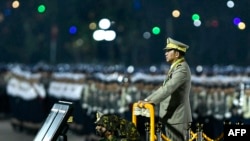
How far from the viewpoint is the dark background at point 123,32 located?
40656mm

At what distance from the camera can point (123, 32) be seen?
161ft

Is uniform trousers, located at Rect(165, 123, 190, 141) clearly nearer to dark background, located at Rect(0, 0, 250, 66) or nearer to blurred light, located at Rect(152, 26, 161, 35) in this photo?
dark background, located at Rect(0, 0, 250, 66)

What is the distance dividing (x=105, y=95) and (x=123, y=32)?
61.3 feet

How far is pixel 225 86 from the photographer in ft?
97.7

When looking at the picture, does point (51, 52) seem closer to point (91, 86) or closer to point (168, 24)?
point (168, 24)

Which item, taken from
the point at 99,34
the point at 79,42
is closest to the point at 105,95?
the point at 99,34

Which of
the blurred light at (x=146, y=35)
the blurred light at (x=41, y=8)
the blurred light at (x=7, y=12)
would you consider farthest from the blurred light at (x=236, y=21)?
the blurred light at (x=7, y=12)

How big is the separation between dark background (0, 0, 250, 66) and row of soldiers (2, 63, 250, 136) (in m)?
2.31

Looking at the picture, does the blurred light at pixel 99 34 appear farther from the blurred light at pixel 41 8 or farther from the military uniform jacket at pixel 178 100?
the military uniform jacket at pixel 178 100

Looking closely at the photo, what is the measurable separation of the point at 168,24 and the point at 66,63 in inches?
592

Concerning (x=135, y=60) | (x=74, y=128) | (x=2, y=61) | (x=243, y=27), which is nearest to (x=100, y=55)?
(x=135, y=60)

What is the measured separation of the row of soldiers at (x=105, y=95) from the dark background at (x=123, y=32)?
7.56ft

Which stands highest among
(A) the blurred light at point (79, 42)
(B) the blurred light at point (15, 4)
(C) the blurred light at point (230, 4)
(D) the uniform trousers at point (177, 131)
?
(B) the blurred light at point (15, 4)

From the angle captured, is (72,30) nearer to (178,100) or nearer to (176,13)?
(176,13)
